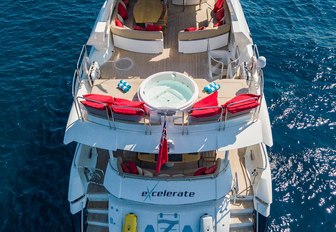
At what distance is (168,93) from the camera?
14.1m

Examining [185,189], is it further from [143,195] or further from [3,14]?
[3,14]

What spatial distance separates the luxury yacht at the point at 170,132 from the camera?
42.9 ft

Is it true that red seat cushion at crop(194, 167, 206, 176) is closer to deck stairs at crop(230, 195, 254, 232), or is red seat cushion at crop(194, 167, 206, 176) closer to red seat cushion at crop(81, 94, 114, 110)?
deck stairs at crop(230, 195, 254, 232)

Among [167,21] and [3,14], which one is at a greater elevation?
A: [167,21]

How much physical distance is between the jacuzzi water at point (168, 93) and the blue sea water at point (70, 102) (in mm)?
7277

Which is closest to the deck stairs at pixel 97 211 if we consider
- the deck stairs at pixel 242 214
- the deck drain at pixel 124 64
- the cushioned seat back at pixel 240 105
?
the deck stairs at pixel 242 214

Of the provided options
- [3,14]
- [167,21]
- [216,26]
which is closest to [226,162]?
[216,26]

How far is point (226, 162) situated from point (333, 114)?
10.2 m

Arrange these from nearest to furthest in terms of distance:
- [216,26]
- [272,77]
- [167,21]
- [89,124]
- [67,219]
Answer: [89,124] < [67,219] < [216,26] < [167,21] < [272,77]

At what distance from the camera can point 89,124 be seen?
536 inches

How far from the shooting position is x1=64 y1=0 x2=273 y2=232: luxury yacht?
13.1 metres

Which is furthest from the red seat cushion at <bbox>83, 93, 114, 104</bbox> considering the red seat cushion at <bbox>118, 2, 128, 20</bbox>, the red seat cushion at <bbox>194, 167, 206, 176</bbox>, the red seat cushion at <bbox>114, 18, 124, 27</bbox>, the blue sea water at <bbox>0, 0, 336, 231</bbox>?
the red seat cushion at <bbox>118, 2, 128, 20</bbox>

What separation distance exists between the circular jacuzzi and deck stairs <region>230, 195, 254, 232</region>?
14.8 ft

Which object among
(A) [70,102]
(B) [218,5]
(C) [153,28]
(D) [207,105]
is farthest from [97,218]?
(B) [218,5]
